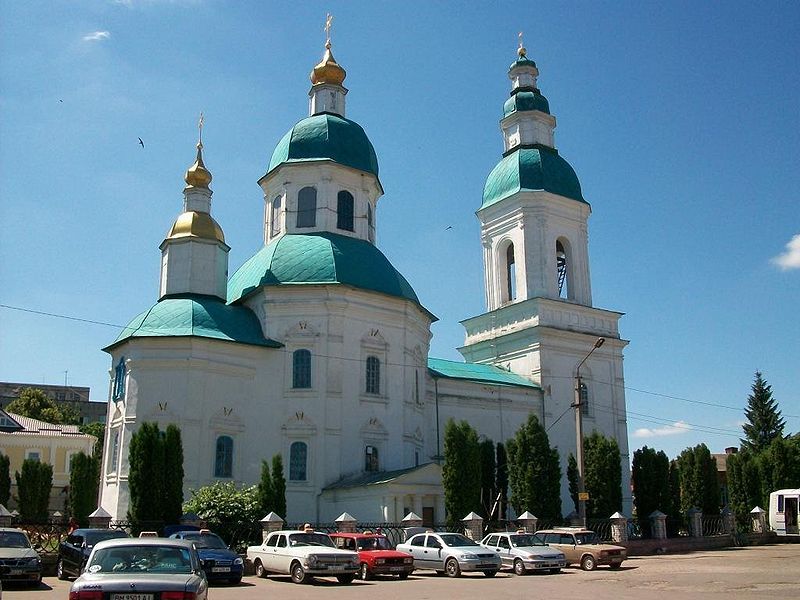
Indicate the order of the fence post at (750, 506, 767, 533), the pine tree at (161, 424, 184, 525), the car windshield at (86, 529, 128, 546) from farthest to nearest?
the fence post at (750, 506, 767, 533) < the pine tree at (161, 424, 184, 525) < the car windshield at (86, 529, 128, 546)

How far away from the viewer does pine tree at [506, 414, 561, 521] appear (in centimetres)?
3031

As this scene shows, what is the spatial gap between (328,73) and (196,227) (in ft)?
37.2

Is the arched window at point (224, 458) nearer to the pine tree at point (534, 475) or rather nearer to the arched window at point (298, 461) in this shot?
the arched window at point (298, 461)

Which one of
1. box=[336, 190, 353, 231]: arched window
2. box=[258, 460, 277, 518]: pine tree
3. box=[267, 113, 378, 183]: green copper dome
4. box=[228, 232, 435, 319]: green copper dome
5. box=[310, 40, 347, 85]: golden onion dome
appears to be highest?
box=[310, 40, 347, 85]: golden onion dome

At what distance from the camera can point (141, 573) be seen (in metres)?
9.51

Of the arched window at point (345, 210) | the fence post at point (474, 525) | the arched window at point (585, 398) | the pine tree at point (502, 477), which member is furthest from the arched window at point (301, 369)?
the arched window at point (585, 398)

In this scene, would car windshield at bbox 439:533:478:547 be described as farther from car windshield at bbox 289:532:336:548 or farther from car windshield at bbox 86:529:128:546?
car windshield at bbox 86:529:128:546

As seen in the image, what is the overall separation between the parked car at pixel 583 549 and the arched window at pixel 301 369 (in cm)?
1216

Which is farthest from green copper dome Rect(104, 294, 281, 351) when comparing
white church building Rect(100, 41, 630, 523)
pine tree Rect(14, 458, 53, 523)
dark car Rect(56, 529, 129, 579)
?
dark car Rect(56, 529, 129, 579)

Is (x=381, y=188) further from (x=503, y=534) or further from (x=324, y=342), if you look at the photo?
(x=503, y=534)

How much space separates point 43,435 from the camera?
185 feet

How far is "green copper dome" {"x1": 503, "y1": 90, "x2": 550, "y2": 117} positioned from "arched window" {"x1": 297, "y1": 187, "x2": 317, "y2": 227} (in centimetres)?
1504

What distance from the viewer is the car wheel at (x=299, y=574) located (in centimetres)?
1872

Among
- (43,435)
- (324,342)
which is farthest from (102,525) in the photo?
(43,435)
